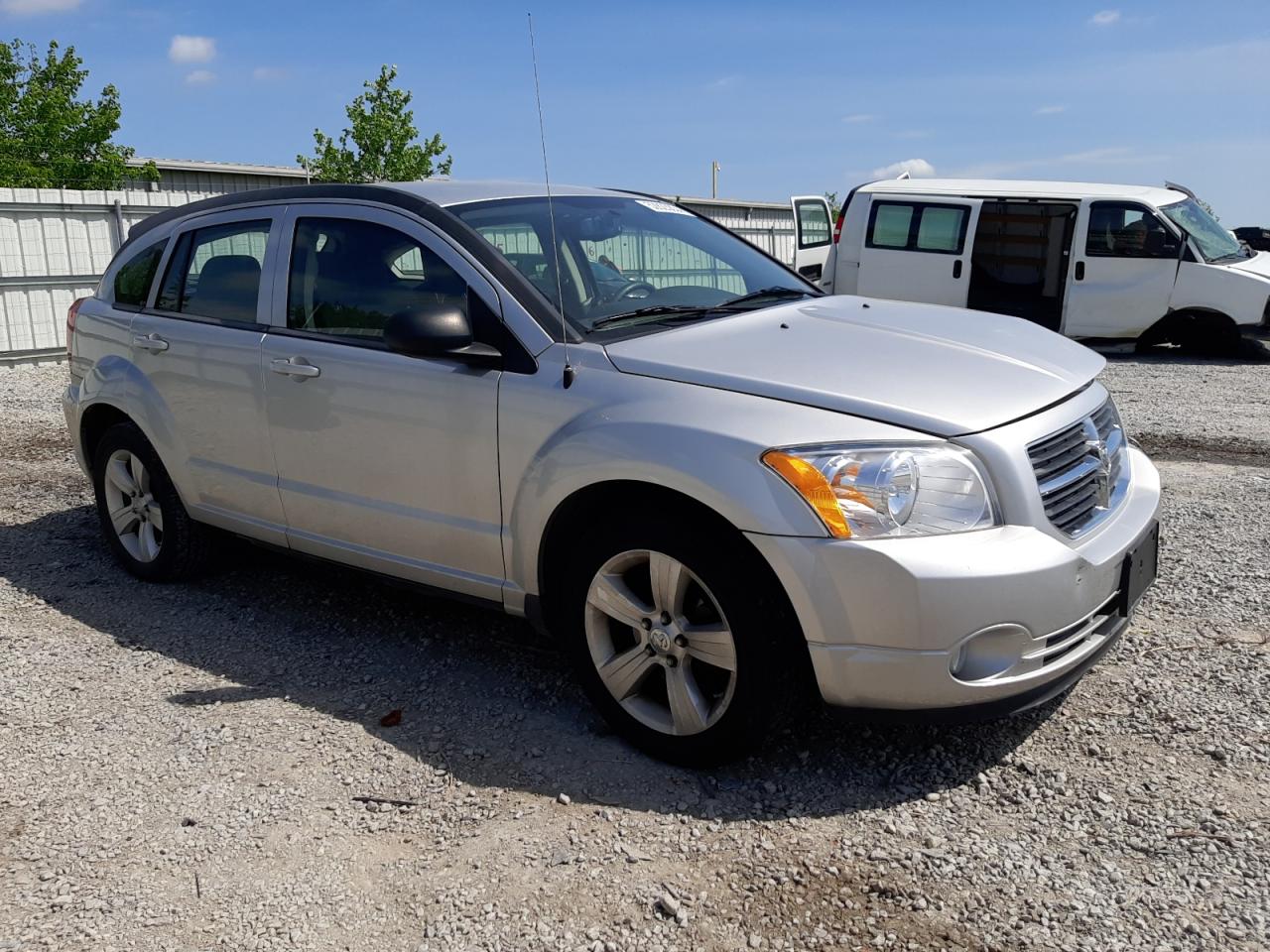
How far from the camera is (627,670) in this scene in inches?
132

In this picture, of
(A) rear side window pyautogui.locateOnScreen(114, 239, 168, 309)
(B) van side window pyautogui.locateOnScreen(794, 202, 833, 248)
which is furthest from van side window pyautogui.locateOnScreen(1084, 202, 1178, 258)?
(A) rear side window pyautogui.locateOnScreen(114, 239, 168, 309)

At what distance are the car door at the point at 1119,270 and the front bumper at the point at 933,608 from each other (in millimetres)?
10316

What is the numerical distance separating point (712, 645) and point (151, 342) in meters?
3.08

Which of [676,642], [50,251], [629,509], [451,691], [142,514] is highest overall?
[50,251]

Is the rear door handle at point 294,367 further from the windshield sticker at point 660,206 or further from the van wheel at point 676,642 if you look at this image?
the windshield sticker at point 660,206

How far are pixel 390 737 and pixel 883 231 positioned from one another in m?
11.4

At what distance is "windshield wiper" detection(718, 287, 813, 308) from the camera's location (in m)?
4.04

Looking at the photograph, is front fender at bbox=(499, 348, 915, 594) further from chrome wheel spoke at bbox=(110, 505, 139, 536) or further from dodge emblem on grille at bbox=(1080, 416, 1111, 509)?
chrome wheel spoke at bbox=(110, 505, 139, 536)

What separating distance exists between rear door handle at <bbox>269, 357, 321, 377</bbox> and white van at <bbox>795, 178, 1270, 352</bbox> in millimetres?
9717

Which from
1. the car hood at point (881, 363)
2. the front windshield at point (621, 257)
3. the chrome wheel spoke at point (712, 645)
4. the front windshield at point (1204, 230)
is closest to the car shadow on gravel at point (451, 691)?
the chrome wheel spoke at point (712, 645)

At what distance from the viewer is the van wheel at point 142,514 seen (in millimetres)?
5000

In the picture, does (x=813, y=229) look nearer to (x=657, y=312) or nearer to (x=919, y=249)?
(x=919, y=249)

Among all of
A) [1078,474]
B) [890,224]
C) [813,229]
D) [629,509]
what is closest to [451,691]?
[629,509]

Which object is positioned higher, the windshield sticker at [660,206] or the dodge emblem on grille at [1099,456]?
the windshield sticker at [660,206]
